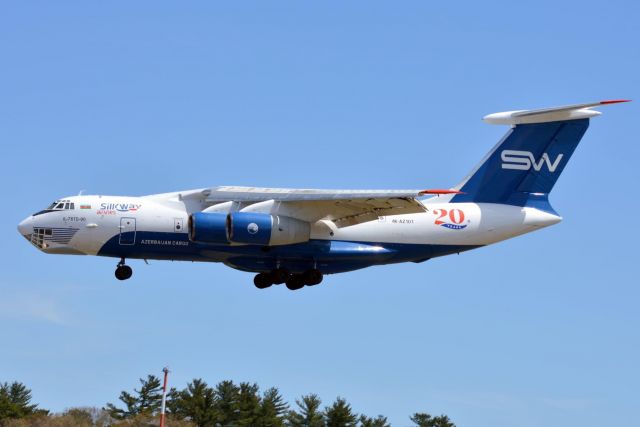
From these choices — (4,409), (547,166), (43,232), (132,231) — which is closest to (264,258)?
(132,231)

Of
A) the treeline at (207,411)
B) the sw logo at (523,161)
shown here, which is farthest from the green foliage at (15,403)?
the sw logo at (523,161)

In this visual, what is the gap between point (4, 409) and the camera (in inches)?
1052

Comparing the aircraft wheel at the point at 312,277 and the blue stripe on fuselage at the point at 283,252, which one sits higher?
the blue stripe on fuselage at the point at 283,252

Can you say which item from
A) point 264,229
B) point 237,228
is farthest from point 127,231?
point 264,229

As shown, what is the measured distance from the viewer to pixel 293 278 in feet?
75.4

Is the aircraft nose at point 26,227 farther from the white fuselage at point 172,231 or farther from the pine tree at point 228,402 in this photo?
the pine tree at point 228,402

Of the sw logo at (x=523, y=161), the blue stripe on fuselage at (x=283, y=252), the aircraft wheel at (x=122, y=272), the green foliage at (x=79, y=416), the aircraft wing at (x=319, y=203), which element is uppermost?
the sw logo at (x=523, y=161)

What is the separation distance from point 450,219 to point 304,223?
2.89 metres

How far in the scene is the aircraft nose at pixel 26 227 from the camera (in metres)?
22.1

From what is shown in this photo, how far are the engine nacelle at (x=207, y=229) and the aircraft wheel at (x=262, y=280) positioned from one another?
1950mm

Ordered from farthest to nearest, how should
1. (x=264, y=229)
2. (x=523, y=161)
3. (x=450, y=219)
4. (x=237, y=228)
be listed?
(x=523, y=161) → (x=450, y=219) → (x=264, y=229) → (x=237, y=228)

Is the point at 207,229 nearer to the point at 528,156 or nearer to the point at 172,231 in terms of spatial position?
the point at 172,231

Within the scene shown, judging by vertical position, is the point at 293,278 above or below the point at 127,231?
below

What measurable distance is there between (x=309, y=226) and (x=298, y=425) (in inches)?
235
